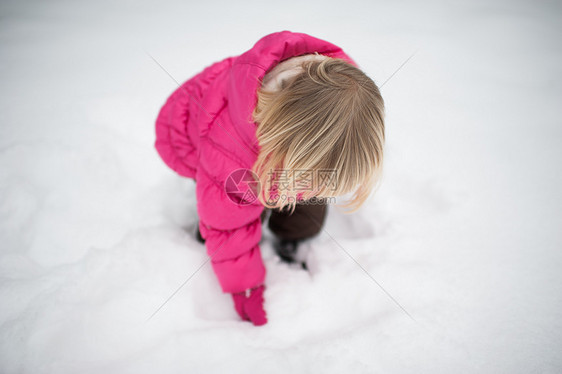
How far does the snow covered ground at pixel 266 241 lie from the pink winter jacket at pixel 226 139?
16cm

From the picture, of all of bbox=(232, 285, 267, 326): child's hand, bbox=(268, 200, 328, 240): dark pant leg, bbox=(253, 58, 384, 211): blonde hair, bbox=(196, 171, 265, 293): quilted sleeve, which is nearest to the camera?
bbox=(253, 58, 384, 211): blonde hair

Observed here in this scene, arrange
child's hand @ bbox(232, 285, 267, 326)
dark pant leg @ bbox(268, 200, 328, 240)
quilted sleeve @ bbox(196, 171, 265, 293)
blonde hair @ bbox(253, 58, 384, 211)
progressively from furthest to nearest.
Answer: dark pant leg @ bbox(268, 200, 328, 240), child's hand @ bbox(232, 285, 267, 326), quilted sleeve @ bbox(196, 171, 265, 293), blonde hair @ bbox(253, 58, 384, 211)

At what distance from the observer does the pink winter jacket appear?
0.48 meters

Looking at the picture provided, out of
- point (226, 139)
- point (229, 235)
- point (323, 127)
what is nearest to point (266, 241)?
point (229, 235)

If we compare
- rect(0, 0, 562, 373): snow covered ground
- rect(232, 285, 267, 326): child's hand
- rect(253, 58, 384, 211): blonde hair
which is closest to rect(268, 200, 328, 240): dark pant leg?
rect(0, 0, 562, 373): snow covered ground

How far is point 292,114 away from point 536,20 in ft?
5.95

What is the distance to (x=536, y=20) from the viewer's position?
1.36 meters

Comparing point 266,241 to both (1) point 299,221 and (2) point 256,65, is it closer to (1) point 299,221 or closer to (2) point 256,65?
(1) point 299,221

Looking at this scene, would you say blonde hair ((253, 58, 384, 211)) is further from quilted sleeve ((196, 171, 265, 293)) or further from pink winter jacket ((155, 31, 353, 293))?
quilted sleeve ((196, 171, 265, 293))

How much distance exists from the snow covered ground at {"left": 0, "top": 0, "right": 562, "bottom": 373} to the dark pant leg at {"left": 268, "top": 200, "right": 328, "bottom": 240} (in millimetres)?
87

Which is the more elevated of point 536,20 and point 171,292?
point 536,20

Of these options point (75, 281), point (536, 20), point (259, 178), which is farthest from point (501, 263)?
point (536, 20)

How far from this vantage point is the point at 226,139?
1.75 ft

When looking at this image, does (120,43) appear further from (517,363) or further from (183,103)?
(517,363)
